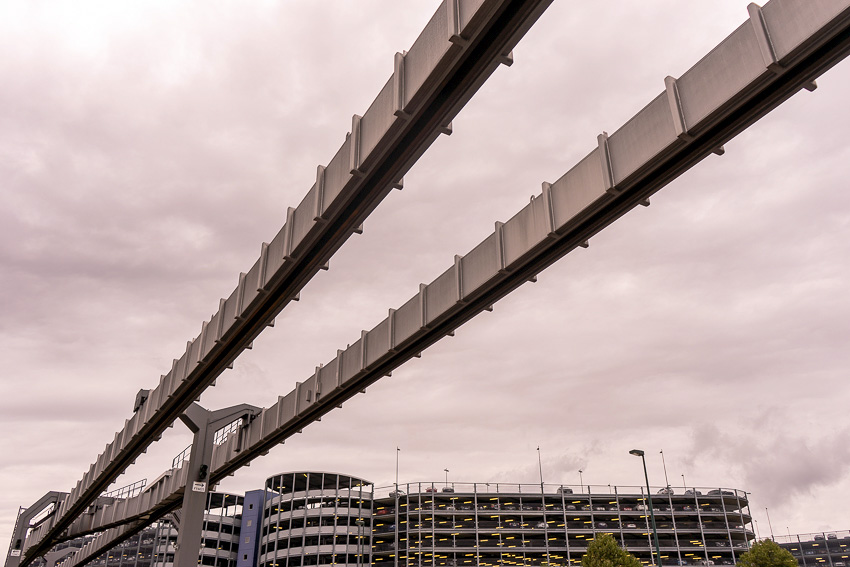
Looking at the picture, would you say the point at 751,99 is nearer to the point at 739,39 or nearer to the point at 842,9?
the point at 739,39

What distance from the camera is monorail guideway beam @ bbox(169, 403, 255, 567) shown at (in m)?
26.6

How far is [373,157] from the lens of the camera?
39.8ft

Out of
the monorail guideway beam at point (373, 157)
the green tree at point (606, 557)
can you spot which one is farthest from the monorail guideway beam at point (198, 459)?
the green tree at point (606, 557)

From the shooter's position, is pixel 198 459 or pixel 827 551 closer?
pixel 198 459

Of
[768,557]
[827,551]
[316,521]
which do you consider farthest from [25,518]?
[827,551]

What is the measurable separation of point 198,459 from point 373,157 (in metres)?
20.7

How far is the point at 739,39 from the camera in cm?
991

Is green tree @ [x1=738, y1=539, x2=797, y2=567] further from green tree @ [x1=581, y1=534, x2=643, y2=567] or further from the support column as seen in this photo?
the support column

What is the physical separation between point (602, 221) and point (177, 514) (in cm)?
3116

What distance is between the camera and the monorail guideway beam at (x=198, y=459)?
87.2 ft

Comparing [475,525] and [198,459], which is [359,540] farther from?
[198,459]

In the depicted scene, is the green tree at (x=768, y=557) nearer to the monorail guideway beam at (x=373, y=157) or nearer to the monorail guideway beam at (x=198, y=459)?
the monorail guideway beam at (x=198, y=459)

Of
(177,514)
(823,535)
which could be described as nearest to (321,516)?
(177,514)

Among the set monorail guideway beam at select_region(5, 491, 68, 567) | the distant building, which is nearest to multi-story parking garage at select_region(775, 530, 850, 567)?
the distant building
